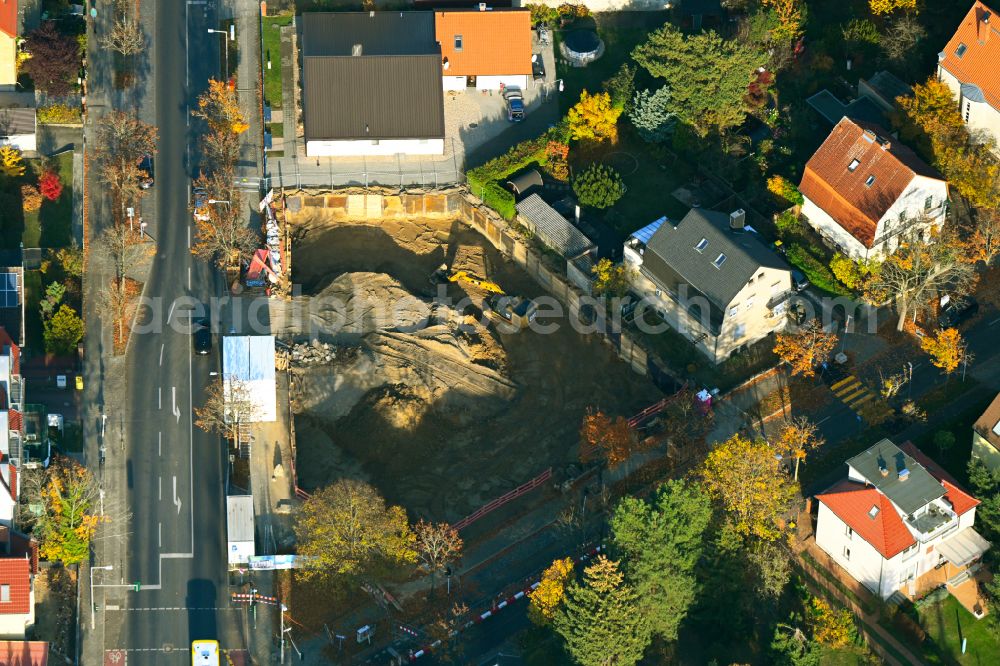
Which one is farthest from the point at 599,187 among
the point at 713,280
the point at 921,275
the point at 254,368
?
the point at 254,368

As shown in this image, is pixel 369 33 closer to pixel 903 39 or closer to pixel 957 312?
pixel 903 39

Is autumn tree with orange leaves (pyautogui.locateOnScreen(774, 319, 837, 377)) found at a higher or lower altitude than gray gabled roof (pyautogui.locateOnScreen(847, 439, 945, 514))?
higher

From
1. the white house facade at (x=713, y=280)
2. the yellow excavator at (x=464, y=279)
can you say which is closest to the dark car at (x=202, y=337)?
the yellow excavator at (x=464, y=279)

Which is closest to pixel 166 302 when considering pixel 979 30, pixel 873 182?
pixel 873 182

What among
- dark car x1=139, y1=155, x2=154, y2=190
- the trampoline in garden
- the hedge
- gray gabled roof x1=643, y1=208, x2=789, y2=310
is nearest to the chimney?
gray gabled roof x1=643, y1=208, x2=789, y2=310

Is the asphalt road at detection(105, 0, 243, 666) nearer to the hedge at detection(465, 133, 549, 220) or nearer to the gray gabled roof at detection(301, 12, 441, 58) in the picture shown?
the gray gabled roof at detection(301, 12, 441, 58)

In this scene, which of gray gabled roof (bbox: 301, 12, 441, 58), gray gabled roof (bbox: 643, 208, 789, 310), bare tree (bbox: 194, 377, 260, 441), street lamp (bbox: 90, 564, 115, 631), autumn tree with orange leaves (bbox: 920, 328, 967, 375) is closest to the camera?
street lamp (bbox: 90, 564, 115, 631)
